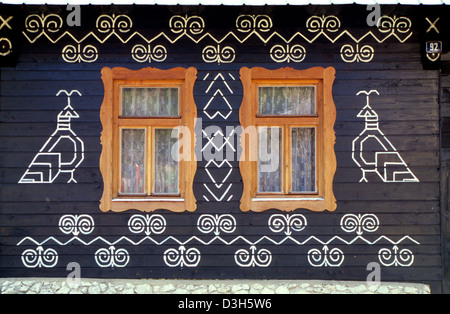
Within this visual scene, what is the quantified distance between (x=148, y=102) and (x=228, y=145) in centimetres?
121

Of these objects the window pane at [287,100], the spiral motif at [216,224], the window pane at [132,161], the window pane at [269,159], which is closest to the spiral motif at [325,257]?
the window pane at [269,159]

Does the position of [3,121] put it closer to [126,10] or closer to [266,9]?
[126,10]

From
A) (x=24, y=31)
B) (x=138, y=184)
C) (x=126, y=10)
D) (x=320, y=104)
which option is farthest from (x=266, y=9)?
(x=24, y=31)

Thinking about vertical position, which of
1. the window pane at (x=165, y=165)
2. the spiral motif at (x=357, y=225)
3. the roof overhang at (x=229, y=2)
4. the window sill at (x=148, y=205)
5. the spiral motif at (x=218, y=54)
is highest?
the roof overhang at (x=229, y=2)

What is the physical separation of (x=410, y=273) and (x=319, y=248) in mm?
1186

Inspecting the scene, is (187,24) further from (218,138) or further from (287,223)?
(287,223)

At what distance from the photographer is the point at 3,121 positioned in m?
5.26

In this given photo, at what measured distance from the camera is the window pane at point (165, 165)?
17.6ft

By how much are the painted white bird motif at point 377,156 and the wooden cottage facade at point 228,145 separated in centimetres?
2

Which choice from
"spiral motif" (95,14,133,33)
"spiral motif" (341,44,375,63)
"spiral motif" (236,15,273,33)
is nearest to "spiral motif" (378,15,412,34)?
"spiral motif" (341,44,375,63)

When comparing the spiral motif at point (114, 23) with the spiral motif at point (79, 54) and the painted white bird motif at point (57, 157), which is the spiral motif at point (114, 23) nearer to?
the spiral motif at point (79, 54)

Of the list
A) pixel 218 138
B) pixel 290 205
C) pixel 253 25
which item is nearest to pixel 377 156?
pixel 290 205

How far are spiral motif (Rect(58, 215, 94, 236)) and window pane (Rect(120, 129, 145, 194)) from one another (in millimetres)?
565

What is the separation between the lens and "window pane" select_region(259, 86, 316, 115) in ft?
17.6
